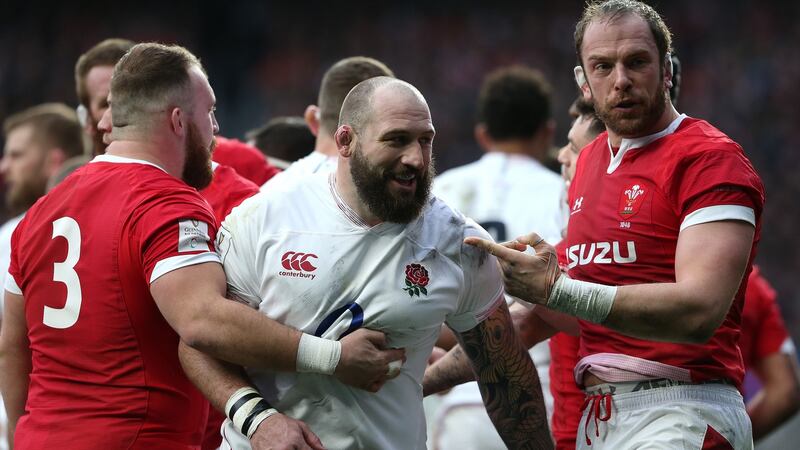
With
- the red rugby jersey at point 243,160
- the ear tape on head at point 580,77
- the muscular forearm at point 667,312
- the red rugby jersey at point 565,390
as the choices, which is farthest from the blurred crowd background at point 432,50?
the muscular forearm at point 667,312

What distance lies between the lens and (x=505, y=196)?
7.14m

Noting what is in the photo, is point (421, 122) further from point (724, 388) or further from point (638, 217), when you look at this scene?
point (724, 388)

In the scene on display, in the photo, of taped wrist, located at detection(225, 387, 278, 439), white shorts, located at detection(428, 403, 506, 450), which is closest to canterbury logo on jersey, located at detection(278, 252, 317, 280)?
taped wrist, located at detection(225, 387, 278, 439)

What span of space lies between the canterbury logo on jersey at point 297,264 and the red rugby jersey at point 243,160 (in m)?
2.10

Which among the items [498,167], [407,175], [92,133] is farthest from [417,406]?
[498,167]

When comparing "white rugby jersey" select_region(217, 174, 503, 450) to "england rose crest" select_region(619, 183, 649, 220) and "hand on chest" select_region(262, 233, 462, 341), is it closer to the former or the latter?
"hand on chest" select_region(262, 233, 462, 341)

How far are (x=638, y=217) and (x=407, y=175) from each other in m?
0.83

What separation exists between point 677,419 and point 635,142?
1.01 metres

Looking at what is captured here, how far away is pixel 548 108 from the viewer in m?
7.62

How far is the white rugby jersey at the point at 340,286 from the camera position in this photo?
3.82 meters

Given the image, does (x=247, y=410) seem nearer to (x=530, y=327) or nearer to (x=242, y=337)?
(x=242, y=337)

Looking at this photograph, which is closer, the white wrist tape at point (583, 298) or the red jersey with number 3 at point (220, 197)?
the white wrist tape at point (583, 298)

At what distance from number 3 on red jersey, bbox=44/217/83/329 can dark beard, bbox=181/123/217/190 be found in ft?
1.63

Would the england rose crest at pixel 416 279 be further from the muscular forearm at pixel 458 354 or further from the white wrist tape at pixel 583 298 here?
the muscular forearm at pixel 458 354
